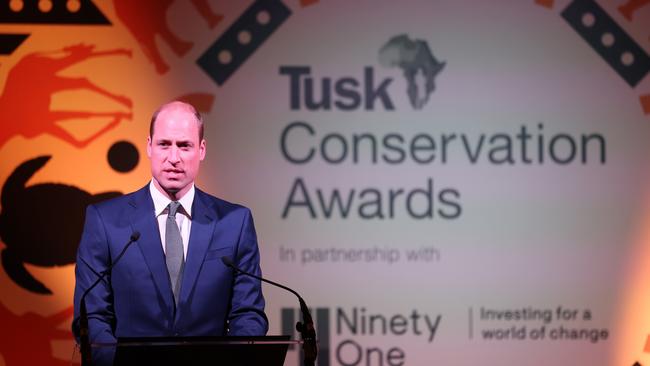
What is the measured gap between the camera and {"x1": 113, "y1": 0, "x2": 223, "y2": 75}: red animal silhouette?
5.29 m

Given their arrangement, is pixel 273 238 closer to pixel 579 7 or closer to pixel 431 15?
pixel 431 15

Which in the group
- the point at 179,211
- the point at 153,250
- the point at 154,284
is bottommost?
the point at 154,284

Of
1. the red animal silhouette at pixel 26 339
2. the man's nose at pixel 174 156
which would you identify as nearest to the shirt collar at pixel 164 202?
the man's nose at pixel 174 156

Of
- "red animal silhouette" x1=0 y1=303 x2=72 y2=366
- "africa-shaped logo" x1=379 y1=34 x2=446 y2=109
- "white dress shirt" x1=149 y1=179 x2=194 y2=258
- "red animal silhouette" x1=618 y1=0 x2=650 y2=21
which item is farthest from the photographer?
"red animal silhouette" x1=618 y1=0 x2=650 y2=21

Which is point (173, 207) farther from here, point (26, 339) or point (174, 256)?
point (26, 339)

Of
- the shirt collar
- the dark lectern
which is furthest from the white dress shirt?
the dark lectern

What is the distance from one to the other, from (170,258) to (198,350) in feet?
1.88

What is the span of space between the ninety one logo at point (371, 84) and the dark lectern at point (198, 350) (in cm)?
263

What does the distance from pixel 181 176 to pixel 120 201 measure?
239 millimetres

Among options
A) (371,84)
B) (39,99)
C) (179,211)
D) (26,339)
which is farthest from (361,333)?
(179,211)

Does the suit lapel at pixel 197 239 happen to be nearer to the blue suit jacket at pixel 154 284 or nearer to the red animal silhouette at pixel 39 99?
the blue suit jacket at pixel 154 284

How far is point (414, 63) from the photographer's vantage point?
17.5 ft

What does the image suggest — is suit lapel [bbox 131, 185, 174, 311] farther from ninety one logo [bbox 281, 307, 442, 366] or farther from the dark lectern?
ninety one logo [bbox 281, 307, 442, 366]

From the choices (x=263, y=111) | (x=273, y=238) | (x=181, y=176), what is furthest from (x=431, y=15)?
(x=181, y=176)
